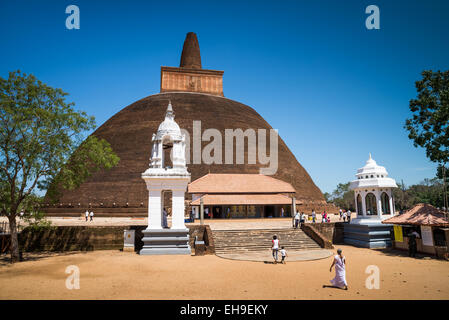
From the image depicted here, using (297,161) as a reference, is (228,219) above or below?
below

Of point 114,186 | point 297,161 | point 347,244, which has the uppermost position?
point 297,161

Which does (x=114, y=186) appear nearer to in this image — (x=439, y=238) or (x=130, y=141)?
(x=130, y=141)

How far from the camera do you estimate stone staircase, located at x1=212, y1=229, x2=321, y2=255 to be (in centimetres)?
1392

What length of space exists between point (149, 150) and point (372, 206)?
1041 inches

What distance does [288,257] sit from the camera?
11.9 m

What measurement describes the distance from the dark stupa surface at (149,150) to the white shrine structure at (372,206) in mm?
17234

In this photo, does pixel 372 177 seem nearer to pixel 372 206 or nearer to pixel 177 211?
pixel 372 206

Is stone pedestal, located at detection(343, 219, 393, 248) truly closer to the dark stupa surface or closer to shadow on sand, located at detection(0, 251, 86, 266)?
shadow on sand, located at detection(0, 251, 86, 266)

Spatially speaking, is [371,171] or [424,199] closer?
[371,171]

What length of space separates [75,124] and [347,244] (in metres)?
16.0

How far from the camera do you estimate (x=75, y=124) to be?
42.8ft

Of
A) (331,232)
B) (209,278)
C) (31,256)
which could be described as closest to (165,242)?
(209,278)
